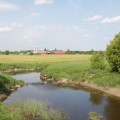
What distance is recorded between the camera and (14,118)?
81.8 ft

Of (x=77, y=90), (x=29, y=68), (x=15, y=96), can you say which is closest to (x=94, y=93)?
(x=77, y=90)

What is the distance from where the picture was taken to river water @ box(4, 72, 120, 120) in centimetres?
3175

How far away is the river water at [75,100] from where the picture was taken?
31750 mm

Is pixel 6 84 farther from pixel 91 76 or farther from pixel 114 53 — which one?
pixel 114 53

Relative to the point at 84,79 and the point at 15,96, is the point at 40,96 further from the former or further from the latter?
the point at 84,79

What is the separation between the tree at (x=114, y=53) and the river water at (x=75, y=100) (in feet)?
25.7

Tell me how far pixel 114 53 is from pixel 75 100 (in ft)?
53.7

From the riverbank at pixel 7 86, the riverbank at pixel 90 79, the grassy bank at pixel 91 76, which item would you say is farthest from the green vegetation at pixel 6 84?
the grassy bank at pixel 91 76

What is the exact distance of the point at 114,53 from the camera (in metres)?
52.3

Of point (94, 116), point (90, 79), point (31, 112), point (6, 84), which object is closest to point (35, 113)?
point (31, 112)

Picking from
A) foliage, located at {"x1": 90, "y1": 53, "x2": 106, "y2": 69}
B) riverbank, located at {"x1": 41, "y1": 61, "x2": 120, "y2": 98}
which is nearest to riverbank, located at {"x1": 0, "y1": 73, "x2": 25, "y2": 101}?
riverbank, located at {"x1": 41, "y1": 61, "x2": 120, "y2": 98}

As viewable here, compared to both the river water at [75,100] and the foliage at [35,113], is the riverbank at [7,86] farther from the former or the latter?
the foliage at [35,113]

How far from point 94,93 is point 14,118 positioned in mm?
23052

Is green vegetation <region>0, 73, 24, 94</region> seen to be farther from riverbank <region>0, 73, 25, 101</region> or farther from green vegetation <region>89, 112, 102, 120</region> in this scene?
green vegetation <region>89, 112, 102, 120</region>
